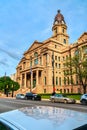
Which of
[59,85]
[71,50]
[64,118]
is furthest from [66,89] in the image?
[64,118]

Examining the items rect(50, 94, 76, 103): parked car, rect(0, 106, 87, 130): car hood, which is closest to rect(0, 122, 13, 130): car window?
rect(0, 106, 87, 130): car hood

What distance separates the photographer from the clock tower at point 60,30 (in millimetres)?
85438

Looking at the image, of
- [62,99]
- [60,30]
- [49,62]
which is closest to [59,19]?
[60,30]

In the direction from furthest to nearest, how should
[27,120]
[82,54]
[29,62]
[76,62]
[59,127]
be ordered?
[29,62] → [82,54] → [76,62] → [27,120] → [59,127]

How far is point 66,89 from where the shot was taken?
71.8 metres

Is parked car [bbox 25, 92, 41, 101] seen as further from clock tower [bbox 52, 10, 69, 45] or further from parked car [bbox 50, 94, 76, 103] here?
clock tower [bbox 52, 10, 69, 45]

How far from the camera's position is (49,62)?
73.9 m

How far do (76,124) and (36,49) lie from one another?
81.2 m

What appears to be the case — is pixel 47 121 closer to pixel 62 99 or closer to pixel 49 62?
pixel 62 99

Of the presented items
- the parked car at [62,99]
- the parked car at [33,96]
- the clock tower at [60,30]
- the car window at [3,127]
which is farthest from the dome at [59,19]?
the car window at [3,127]

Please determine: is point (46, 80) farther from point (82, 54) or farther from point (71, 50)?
point (82, 54)

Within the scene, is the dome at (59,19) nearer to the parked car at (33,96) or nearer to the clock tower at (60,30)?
the clock tower at (60,30)

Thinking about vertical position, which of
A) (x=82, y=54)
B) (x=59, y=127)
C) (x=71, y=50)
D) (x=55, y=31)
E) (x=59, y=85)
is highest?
(x=55, y=31)

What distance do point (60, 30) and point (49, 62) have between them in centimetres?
1845
